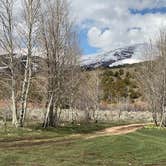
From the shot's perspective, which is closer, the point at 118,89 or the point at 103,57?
the point at 118,89

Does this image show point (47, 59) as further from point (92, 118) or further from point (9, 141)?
point (92, 118)

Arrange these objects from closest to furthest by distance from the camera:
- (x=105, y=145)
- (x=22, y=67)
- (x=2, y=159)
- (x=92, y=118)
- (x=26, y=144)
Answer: (x=2, y=159), (x=105, y=145), (x=26, y=144), (x=22, y=67), (x=92, y=118)

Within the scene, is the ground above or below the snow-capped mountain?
below

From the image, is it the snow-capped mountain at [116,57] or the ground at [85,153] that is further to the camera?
the snow-capped mountain at [116,57]

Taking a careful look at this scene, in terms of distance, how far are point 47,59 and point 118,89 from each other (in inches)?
2636

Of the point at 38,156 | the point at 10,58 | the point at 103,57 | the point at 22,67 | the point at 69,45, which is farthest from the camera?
the point at 103,57

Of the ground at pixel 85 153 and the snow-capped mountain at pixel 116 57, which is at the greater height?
the snow-capped mountain at pixel 116 57

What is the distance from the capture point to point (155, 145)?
21797mm

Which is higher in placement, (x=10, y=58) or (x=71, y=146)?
(x=10, y=58)

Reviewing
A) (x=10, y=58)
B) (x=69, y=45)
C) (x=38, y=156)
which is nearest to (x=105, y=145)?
(x=38, y=156)

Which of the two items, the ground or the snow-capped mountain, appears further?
the snow-capped mountain

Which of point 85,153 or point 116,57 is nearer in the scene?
point 85,153

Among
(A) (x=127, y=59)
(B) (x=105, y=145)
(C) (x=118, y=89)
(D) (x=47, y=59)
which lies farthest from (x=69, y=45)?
(A) (x=127, y=59)

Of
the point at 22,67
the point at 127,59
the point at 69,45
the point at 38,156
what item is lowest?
the point at 38,156
